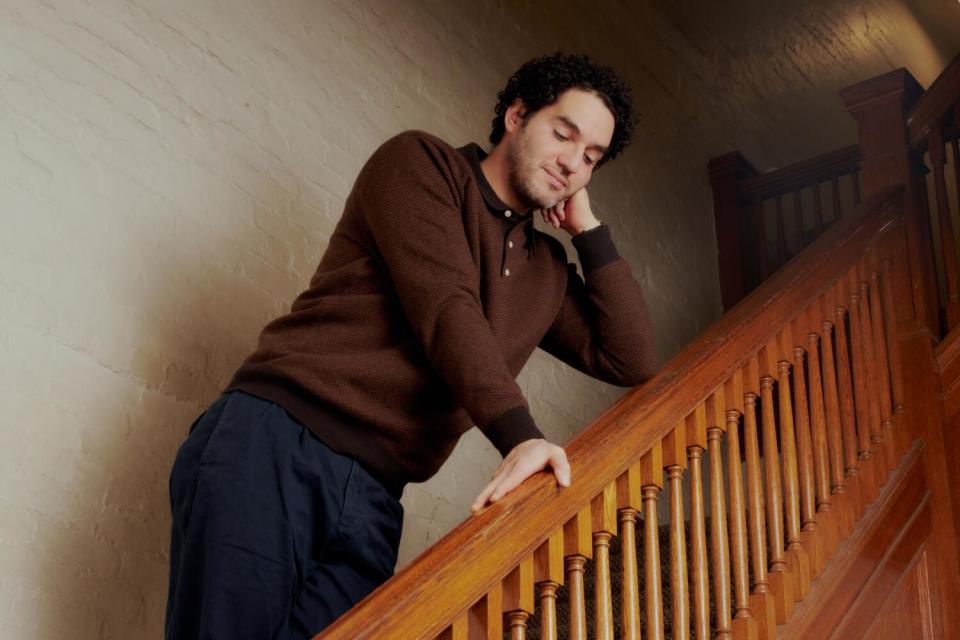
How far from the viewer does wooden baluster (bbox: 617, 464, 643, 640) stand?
7.04ft

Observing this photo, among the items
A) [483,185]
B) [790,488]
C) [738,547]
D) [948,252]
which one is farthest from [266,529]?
[948,252]

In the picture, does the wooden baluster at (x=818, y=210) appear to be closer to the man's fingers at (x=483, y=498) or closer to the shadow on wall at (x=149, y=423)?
the shadow on wall at (x=149, y=423)

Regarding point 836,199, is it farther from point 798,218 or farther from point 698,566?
point 698,566

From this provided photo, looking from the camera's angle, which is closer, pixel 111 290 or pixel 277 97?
pixel 111 290

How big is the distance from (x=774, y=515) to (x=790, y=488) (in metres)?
0.12

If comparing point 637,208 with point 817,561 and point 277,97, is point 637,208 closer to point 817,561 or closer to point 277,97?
point 277,97

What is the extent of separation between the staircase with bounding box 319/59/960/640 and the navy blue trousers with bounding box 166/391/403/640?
1.11 feet

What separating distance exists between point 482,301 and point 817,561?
930 mm

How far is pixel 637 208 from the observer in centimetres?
507

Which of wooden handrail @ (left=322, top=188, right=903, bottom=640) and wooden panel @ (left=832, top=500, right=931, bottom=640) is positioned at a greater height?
wooden handrail @ (left=322, top=188, right=903, bottom=640)

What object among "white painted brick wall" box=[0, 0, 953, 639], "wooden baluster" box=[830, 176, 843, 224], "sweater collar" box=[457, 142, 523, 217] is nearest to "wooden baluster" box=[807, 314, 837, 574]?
"sweater collar" box=[457, 142, 523, 217]

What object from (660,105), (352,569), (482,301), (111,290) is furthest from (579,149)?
(660,105)

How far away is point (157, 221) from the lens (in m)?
3.20

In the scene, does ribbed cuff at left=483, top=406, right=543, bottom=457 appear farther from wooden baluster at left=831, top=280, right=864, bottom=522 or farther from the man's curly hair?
wooden baluster at left=831, top=280, right=864, bottom=522
